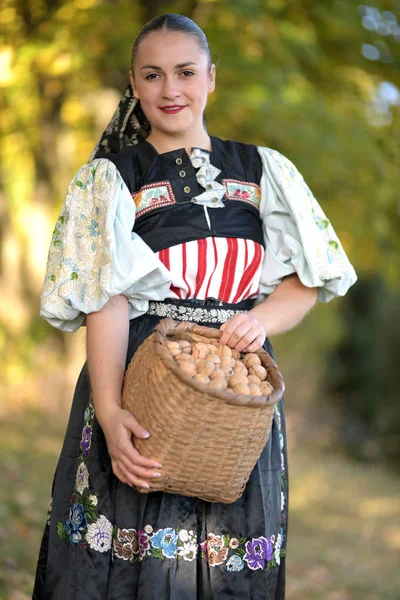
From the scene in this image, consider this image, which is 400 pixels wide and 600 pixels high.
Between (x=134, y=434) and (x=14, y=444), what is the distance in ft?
15.4

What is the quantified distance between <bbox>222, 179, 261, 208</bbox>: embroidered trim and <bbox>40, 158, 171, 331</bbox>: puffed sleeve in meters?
0.28

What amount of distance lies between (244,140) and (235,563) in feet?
13.9

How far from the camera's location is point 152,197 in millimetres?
2076

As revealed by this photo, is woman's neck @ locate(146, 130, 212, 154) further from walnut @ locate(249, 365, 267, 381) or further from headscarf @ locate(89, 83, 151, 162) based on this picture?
walnut @ locate(249, 365, 267, 381)

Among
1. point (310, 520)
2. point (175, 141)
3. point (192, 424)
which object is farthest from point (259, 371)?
point (310, 520)

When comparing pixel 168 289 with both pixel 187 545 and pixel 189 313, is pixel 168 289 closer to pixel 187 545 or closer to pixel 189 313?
pixel 189 313

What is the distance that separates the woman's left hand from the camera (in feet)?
6.28

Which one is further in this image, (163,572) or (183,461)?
(163,572)

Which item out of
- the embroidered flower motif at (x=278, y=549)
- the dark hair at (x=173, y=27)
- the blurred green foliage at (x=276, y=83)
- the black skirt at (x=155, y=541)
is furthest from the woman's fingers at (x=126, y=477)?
the blurred green foliage at (x=276, y=83)

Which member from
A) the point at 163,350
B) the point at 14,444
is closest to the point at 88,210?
the point at 163,350

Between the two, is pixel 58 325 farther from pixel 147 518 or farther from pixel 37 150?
pixel 37 150

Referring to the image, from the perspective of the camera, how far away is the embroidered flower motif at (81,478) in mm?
2027

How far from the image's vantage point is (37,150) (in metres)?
7.81

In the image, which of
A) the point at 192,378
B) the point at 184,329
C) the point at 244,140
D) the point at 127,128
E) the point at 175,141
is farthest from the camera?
the point at 244,140
